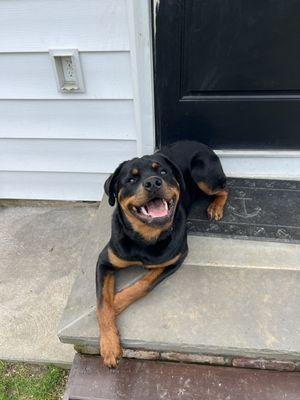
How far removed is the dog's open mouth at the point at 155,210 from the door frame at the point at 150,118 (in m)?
0.98

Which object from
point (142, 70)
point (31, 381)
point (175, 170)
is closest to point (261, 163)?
point (175, 170)

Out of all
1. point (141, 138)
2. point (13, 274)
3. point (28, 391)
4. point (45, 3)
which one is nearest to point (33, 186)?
point (13, 274)

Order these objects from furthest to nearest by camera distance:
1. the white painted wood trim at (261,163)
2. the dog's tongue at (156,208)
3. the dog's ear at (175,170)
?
the white painted wood trim at (261,163)
the dog's ear at (175,170)
the dog's tongue at (156,208)

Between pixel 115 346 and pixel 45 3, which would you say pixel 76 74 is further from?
pixel 115 346

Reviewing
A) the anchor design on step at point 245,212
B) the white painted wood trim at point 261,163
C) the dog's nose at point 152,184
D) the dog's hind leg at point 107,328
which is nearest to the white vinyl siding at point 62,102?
the white painted wood trim at point 261,163

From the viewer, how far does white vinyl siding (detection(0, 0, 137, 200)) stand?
2.39m

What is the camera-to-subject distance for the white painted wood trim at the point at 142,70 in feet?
7.66

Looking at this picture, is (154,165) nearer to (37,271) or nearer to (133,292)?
(133,292)

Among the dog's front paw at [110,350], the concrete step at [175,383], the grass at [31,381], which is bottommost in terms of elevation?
the grass at [31,381]

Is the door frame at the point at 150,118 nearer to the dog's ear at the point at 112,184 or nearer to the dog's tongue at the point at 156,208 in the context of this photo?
the dog's ear at the point at 112,184

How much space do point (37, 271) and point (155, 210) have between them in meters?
1.24

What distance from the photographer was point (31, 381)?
6.94ft

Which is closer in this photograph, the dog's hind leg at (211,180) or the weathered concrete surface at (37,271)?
the weathered concrete surface at (37,271)

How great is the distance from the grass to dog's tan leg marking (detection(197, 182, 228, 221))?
141 centimetres
